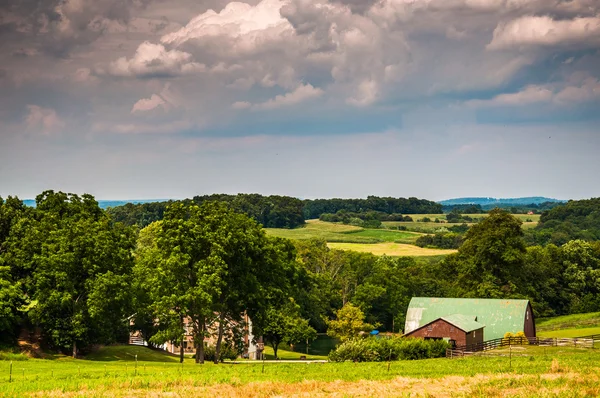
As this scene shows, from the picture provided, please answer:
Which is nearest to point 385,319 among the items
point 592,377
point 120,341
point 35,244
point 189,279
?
point 120,341

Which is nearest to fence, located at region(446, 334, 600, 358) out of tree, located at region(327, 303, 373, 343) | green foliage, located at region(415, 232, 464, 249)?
tree, located at region(327, 303, 373, 343)

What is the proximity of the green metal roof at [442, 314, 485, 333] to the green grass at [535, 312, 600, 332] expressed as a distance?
2433 centimetres

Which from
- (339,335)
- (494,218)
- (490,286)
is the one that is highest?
(494,218)

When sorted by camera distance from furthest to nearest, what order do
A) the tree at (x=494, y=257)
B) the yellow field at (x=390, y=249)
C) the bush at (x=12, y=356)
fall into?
the yellow field at (x=390, y=249) → the tree at (x=494, y=257) → the bush at (x=12, y=356)

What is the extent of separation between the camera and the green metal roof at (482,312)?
80.5 m

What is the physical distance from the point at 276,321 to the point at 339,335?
15.1 meters

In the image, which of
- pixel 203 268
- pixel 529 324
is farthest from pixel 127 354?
pixel 529 324

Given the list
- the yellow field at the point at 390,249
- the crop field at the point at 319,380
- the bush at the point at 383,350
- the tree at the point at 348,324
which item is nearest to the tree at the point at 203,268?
the bush at the point at 383,350

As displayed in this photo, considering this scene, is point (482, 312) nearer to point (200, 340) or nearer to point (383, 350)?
point (383, 350)

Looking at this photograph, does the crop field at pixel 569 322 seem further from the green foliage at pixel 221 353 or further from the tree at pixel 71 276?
the tree at pixel 71 276

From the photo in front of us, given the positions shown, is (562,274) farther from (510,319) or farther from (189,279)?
(189,279)

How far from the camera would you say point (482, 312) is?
82.8m

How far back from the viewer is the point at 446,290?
112 meters

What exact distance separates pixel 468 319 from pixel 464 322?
2712mm
